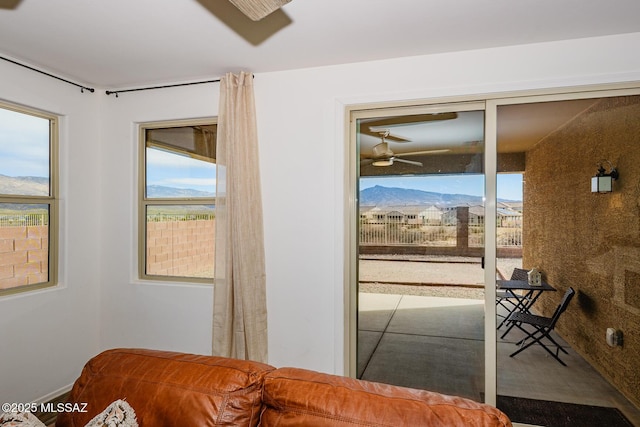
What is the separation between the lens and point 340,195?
9.05 feet

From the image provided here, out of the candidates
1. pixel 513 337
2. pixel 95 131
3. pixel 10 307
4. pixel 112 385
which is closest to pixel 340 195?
pixel 513 337

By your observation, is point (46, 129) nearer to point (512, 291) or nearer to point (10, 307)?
point (10, 307)

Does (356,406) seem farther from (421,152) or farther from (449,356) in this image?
(421,152)

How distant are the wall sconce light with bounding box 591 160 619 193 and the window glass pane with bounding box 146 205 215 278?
268cm

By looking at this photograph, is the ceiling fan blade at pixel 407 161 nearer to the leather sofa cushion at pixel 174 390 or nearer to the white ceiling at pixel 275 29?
the white ceiling at pixel 275 29

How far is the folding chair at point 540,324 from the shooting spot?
2.45 metres

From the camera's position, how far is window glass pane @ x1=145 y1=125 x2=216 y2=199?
3.16 meters

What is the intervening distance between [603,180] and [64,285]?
3.86 meters

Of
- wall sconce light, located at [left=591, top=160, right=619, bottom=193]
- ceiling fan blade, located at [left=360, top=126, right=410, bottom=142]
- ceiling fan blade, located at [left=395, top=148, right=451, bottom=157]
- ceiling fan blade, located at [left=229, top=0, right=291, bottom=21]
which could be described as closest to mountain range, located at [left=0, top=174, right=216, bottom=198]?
ceiling fan blade, located at [left=360, top=126, right=410, bottom=142]

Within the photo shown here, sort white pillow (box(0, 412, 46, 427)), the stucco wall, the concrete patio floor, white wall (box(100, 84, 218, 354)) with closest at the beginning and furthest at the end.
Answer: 1. white pillow (box(0, 412, 46, 427))
2. the stucco wall
3. the concrete patio floor
4. white wall (box(100, 84, 218, 354))

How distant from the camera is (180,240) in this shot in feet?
10.6

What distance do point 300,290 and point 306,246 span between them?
1.08 feet

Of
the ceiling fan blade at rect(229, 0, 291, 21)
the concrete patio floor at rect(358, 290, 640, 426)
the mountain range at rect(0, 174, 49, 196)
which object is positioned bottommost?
the concrete patio floor at rect(358, 290, 640, 426)

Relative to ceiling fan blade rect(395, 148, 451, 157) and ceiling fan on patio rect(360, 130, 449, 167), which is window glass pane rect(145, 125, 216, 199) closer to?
ceiling fan on patio rect(360, 130, 449, 167)
